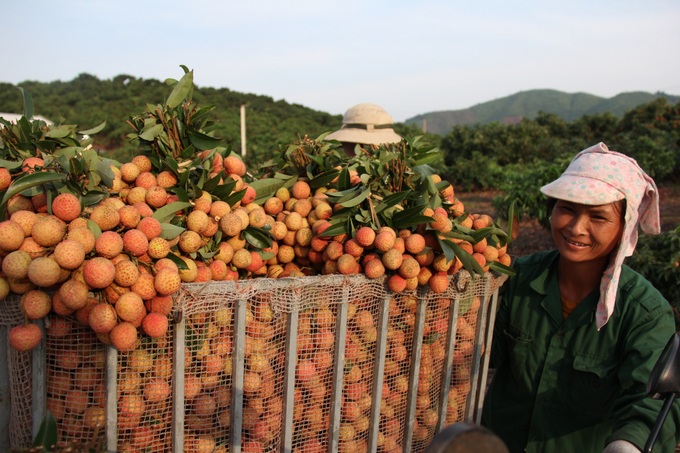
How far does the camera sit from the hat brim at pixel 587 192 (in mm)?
1851

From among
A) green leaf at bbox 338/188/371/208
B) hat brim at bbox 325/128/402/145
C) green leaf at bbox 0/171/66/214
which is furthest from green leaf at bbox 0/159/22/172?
hat brim at bbox 325/128/402/145

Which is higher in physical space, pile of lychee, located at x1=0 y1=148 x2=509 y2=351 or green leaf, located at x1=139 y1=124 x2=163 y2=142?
green leaf, located at x1=139 y1=124 x2=163 y2=142

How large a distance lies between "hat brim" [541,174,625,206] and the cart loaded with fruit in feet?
1.05

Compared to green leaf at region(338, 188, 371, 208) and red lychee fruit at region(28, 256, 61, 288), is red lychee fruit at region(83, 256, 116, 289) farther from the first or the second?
green leaf at region(338, 188, 371, 208)

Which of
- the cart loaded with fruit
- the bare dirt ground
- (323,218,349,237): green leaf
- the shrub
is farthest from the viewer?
the bare dirt ground

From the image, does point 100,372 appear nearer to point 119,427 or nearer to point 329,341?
point 119,427

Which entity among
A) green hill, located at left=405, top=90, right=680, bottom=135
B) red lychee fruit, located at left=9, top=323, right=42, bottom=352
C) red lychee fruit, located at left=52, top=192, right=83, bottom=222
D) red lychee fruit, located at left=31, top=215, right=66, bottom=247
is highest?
green hill, located at left=405, top=90, right=680, bottom=135

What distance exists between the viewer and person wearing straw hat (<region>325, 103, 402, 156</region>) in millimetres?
4012

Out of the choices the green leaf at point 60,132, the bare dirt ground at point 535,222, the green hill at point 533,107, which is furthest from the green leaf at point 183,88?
the green hill at point 533,107

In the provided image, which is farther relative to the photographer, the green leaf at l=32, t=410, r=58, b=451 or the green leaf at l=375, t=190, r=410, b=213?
the green leaf at l=375, t=190, r=410, b=213

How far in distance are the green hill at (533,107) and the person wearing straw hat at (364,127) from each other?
85.0 metres

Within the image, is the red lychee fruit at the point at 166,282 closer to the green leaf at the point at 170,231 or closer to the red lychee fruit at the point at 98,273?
the red lychee fruit at the point at 98,273

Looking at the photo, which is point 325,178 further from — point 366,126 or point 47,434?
point 366,126

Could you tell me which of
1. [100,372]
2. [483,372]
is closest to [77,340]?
[100,372]
